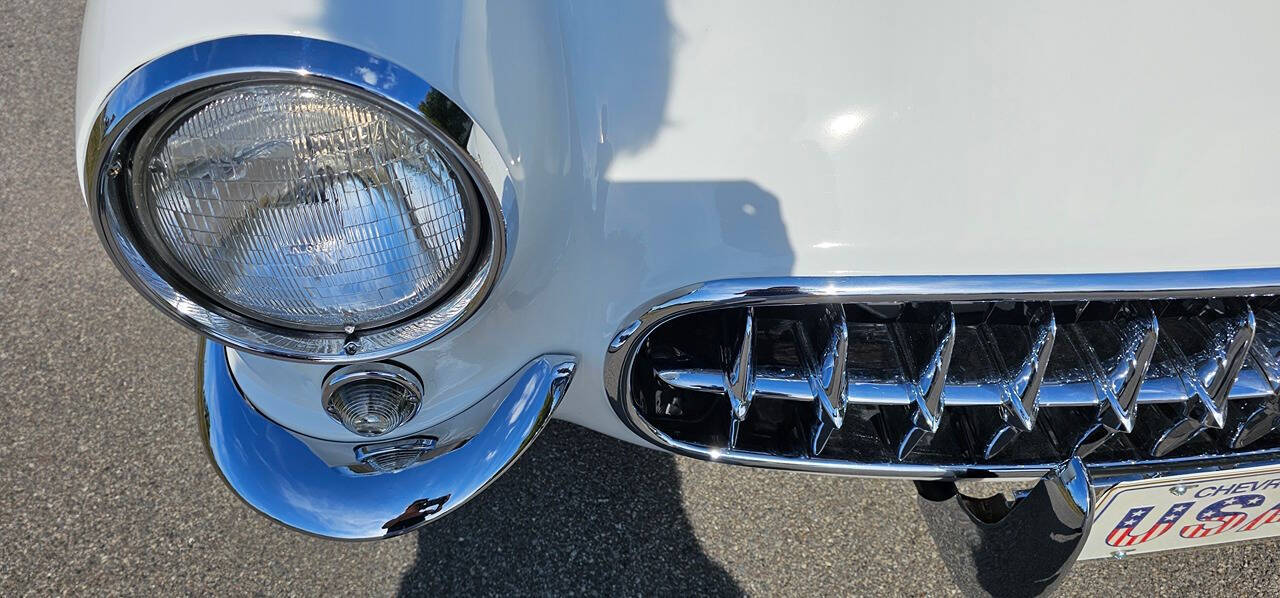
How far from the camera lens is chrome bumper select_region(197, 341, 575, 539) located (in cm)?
111

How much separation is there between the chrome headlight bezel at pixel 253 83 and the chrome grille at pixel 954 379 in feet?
0.74

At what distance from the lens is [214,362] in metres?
1.16

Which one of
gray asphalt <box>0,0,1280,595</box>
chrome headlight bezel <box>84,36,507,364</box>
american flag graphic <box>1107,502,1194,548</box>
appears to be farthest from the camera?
gray asphalt <box>0,0,1280,595</box>

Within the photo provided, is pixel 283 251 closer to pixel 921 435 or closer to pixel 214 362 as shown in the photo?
pixel 214 362

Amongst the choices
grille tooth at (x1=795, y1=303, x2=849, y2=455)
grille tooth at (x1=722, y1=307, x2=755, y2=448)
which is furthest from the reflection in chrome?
grille tooth at (x1=722, y1=307, x2=755, y2=448)

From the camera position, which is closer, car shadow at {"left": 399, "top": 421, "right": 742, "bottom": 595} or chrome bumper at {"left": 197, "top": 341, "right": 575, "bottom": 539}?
chrome bumper at {"left": 197, "top": 341, "right": 575, "bottom": 539}

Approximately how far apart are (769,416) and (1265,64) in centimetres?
73

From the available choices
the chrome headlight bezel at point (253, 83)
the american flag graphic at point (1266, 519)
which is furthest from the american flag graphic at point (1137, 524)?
the chrome headlight bezel at point (253, 83)

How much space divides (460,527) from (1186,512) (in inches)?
46.5

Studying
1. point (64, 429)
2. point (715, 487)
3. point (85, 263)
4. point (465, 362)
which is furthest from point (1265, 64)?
point (85, 263)

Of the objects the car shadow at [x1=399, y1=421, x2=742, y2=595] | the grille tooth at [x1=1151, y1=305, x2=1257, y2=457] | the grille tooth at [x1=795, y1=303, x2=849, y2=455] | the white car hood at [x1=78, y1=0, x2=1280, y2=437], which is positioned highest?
the white car hood at [x1=78, y1=0, x2=1280, y2=437]

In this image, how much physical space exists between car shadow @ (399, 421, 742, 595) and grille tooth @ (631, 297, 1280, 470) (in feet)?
1.58

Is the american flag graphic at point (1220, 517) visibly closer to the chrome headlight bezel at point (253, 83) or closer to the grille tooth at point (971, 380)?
the grille tooth at point (971, 380)

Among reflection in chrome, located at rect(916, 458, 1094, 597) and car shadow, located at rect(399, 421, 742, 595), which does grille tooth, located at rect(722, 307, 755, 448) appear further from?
car shadow, located at rect(399, 421, 742, 595)
